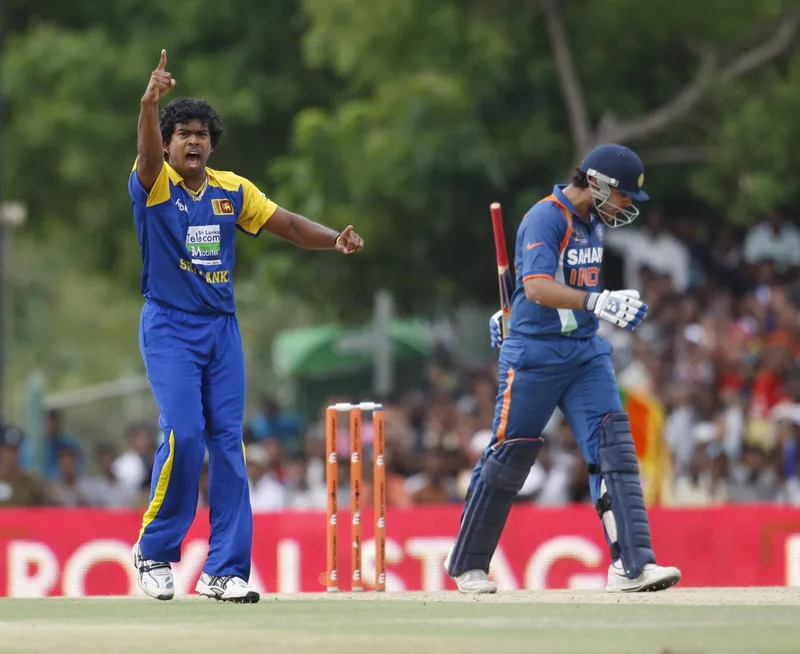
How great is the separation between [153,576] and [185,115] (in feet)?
6.47

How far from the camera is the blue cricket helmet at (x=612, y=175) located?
8.93 meters

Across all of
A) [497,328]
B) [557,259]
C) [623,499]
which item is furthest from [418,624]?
[497,328]

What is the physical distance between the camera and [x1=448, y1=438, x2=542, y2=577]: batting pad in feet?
30.2

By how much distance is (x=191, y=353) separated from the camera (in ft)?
27.8

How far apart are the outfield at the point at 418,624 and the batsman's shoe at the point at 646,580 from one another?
0.21 feet

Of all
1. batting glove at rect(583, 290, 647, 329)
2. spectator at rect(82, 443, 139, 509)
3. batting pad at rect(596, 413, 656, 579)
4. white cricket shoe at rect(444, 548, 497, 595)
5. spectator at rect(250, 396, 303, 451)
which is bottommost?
white cricket shoe at rect(444, 548, 497, 595)

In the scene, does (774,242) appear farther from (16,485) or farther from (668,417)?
(16,485)

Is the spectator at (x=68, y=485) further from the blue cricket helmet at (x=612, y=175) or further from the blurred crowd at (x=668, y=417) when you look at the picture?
the blue cricket helmet at (x=612, y=175)

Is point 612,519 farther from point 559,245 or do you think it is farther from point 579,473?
point 579,473

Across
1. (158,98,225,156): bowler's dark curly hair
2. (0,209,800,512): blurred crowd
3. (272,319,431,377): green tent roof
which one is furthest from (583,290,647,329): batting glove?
(272,319,431,377): green tent roof

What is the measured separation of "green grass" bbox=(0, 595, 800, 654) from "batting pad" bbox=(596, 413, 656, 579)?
0.51 metres

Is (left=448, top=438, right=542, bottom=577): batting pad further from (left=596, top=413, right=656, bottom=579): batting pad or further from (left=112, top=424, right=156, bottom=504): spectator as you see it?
(left=112, top=424, right=156, bottom=504): spectator

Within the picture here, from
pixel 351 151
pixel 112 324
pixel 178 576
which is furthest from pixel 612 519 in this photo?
pixel 112 324

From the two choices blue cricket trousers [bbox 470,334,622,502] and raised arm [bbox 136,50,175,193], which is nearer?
raised arm [bbox 136,50,175,193]
